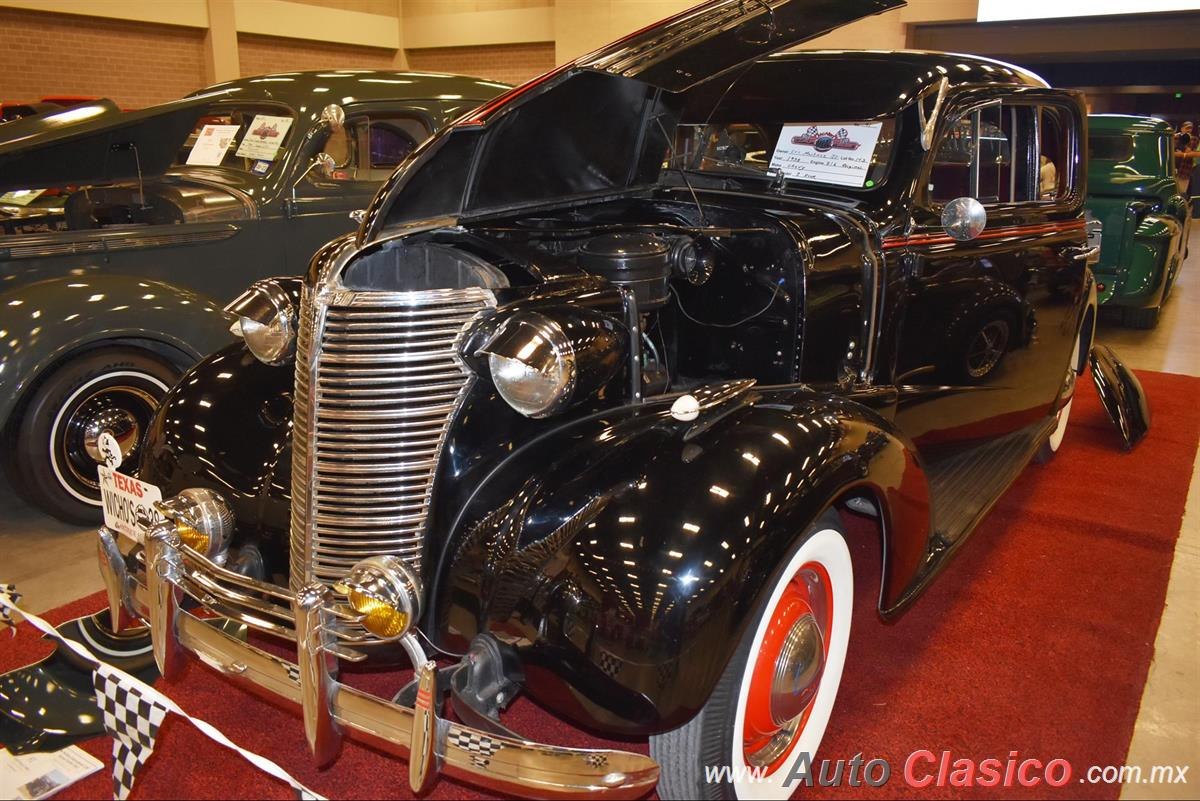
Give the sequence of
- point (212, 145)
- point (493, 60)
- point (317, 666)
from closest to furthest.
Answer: point (317, 666), point (212, 145), point (493, 60)

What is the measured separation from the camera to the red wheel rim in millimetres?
1880

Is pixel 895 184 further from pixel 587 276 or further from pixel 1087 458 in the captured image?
pixel 1087 458

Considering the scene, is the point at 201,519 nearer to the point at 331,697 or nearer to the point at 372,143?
the point at 331,697

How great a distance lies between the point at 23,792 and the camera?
2092 mm

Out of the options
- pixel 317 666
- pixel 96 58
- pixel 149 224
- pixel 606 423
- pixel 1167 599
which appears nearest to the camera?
pixel 317 666

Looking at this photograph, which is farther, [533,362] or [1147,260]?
[1147,260]

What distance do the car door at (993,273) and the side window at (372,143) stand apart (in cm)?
291

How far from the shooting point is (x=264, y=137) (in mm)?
4680

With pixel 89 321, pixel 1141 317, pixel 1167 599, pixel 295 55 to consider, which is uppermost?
pixel 295 55

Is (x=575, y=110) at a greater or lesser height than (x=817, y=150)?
greater

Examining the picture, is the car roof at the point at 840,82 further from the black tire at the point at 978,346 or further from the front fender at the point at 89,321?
the front fender at the point at 89,321

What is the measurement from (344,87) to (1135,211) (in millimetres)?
5923

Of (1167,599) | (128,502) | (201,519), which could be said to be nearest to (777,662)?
(201,519)

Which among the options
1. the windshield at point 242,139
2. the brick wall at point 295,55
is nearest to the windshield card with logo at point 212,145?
the windshield at point 242,139
